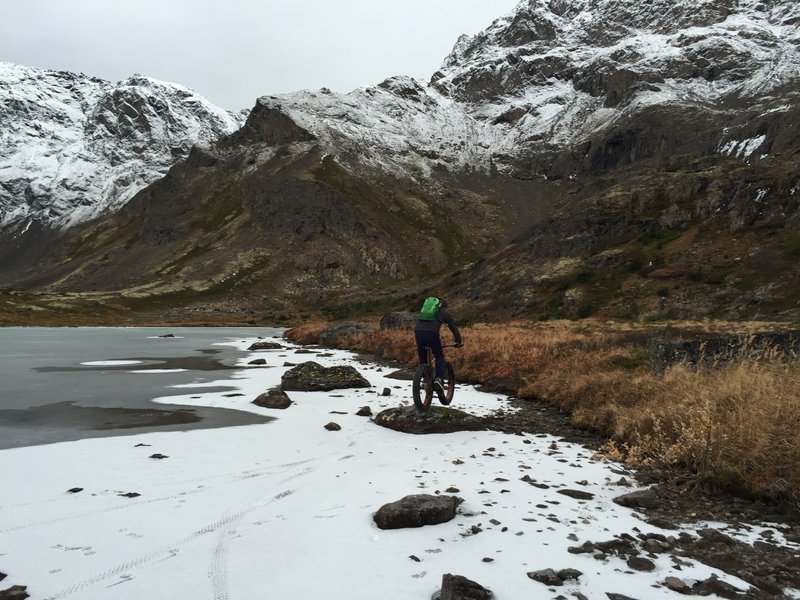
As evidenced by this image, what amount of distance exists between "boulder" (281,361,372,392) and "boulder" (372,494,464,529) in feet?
33.8

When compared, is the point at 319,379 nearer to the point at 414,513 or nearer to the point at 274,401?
the point at 274,401

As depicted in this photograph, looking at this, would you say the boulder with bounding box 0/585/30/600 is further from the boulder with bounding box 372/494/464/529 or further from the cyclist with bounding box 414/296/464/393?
the cyclist with bounding box 414/296/464/393

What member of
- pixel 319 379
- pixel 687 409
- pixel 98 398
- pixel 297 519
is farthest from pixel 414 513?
pixel 98 398

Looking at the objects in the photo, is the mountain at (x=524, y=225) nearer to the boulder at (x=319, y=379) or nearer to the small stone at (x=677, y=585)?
the boulder at (x=319, y=379)

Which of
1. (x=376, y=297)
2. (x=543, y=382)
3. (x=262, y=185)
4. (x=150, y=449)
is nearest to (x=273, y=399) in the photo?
(x=150, y=449)

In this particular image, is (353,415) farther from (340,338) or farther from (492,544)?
(340,338)

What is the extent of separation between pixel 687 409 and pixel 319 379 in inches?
429

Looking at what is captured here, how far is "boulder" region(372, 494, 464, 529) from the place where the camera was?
5672 millimetres

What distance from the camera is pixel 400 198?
183250 millimetres

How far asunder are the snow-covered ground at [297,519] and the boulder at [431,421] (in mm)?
614

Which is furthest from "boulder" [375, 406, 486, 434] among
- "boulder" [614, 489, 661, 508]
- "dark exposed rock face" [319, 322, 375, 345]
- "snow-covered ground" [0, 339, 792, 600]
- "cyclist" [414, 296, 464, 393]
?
"dark exposed rock face" [319, 322, 375, 345]

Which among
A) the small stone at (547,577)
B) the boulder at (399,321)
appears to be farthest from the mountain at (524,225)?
the small stone at (547,577)

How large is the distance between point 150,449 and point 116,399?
6406mm

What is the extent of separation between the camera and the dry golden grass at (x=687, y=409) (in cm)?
652
